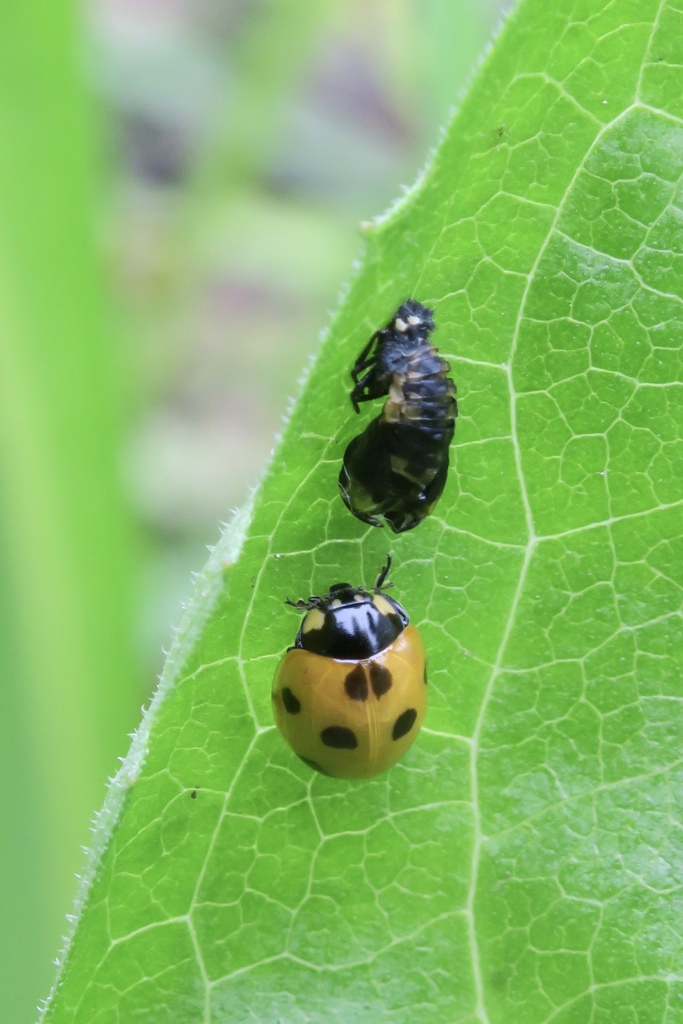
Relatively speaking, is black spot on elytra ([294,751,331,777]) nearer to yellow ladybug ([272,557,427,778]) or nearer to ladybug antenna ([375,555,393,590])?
yellow ladybug ([272,557,427,778])

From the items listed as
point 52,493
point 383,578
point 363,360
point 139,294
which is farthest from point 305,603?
point 139,294

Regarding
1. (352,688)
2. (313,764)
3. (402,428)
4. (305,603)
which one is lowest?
(352,688)

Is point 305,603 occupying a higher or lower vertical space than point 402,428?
lower

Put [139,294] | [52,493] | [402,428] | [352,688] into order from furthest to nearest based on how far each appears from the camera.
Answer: [139,294] → [52,493] → [352,688] → [402,428]

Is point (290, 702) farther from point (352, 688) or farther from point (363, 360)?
point (363, 360)

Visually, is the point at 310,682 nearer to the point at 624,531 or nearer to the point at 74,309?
the point at 624,531

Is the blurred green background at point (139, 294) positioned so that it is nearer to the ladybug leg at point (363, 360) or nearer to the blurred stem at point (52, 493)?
the blurred stem at point (52, 493)
